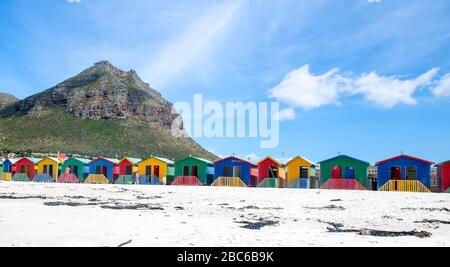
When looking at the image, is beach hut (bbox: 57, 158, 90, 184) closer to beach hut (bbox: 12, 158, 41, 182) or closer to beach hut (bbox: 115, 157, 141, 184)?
beach hut (bbox: 115, 157, 141, 184)

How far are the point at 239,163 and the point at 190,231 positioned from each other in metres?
29.5

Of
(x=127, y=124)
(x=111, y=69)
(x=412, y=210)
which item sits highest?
(x=111, y=69)

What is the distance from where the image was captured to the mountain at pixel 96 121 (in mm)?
91000

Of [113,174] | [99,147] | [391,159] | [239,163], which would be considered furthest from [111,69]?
[391,159]

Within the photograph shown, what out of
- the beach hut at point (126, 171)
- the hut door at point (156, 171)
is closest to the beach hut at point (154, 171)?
the hut door at point (156, 171)

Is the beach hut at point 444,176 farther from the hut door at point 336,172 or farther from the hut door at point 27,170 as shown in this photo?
the hut door at point 27,170

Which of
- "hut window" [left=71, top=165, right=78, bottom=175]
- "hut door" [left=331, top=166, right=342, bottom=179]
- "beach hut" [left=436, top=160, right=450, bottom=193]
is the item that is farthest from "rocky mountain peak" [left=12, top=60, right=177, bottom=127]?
"beach hut" [left=436, top=160, right=450, bottom=193]

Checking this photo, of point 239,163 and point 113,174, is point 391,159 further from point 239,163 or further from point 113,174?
point 113,174

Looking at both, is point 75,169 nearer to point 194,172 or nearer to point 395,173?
point 194,172

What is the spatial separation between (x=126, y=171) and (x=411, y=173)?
28.2m

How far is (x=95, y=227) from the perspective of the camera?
354 inches

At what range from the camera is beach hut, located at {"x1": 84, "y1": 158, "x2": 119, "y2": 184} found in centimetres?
4447

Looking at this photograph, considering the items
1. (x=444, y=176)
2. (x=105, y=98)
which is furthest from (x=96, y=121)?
(x=444, y=176)

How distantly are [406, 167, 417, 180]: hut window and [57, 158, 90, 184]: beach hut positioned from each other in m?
33.0
